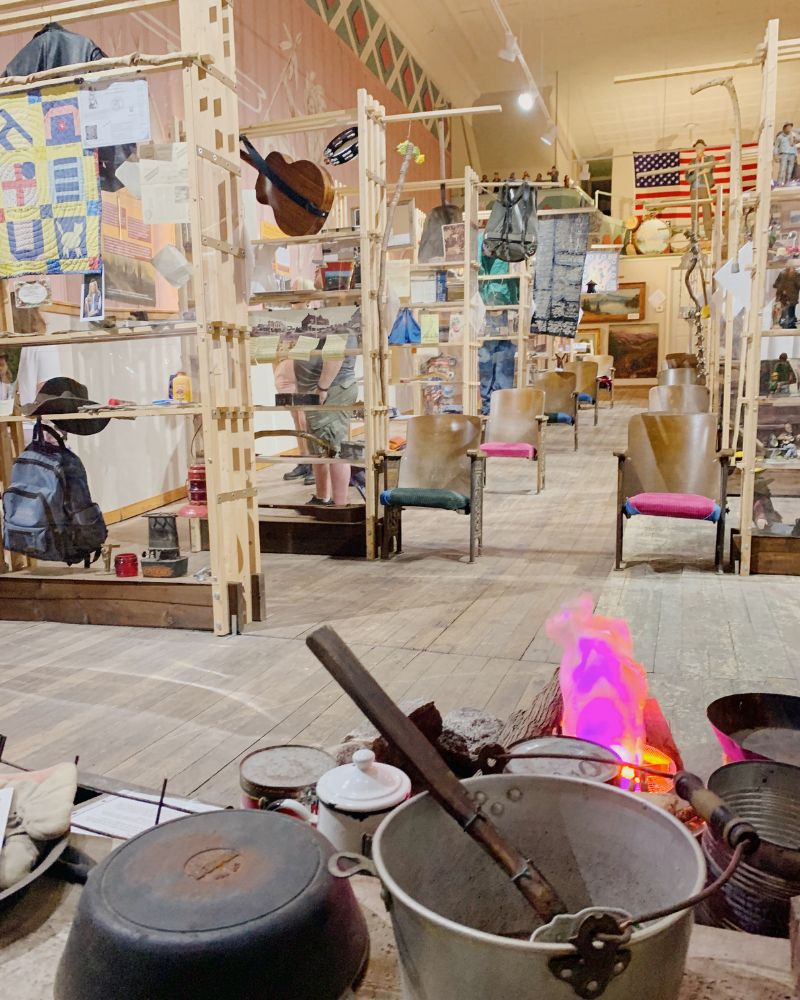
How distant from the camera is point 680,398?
7.12 meters

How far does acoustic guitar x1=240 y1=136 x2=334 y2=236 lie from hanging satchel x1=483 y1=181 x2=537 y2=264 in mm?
3434

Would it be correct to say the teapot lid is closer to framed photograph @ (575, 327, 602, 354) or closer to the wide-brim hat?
the wide-brim hat

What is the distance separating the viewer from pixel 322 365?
5.82m

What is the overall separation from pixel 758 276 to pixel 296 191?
2.89 m

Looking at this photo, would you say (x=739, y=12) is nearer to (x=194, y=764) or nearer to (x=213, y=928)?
(x=194, y=764)

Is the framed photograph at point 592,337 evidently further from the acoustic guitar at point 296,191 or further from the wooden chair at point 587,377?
the acoustic guitar at point 296,191

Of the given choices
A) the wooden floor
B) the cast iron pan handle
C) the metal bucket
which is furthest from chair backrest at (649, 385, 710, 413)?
the metal bucket

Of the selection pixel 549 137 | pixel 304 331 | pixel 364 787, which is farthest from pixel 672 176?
pixel 364 787

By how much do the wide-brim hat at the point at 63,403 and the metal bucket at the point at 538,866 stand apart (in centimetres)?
322

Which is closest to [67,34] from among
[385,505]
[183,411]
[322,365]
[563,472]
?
[183,411]

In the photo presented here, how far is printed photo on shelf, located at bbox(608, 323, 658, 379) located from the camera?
58.2 feet

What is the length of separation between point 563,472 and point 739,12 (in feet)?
27.4

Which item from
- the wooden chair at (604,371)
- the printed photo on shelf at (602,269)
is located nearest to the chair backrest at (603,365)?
the wooden chair at (604,371)

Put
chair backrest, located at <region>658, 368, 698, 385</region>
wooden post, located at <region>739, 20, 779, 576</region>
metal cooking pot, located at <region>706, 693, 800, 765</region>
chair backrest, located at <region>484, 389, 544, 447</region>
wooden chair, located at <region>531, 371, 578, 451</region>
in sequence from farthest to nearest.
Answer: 1. chair backrest, located at <region>658, 368, 698, 385</region>
2. wooden chair, located at <region>531, 371, 578, 451</region>
3. chair backrest, located at <region>484, 389, 544, 447</region>
4. wooden post, located at <region>739, 20, 779, 576</region>
5. metal cooking pot, located at <region>706, 693, 800, 765</region>
